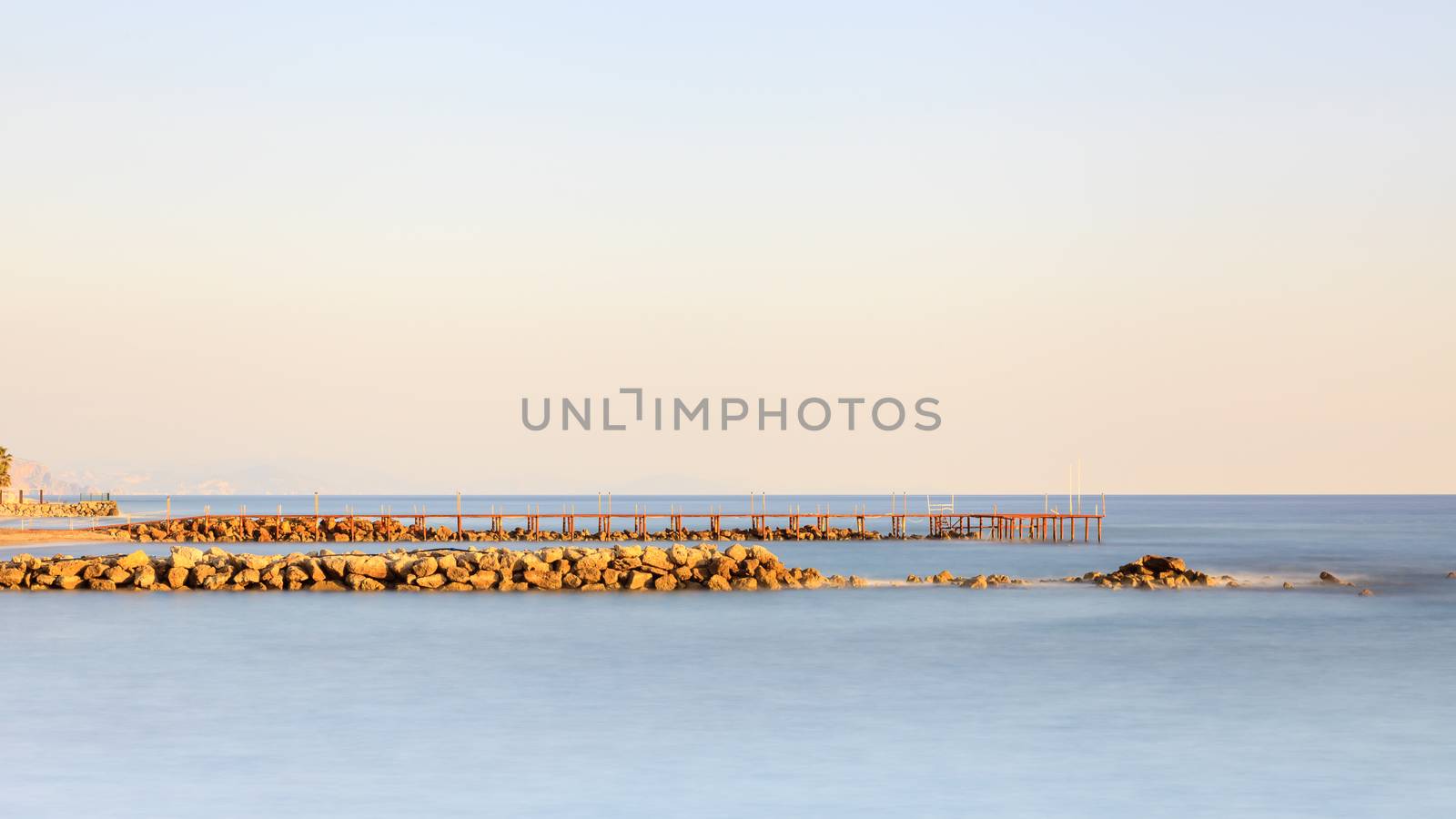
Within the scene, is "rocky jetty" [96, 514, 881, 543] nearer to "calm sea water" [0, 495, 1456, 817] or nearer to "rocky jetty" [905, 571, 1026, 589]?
"rocky jetty" [905, 571, 1026, 589]

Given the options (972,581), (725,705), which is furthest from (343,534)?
(725,705)

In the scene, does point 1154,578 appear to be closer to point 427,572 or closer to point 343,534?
point 427,572

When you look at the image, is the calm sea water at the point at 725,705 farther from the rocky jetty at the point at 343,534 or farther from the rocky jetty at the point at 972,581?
the rocky jetty at the point at 343,534

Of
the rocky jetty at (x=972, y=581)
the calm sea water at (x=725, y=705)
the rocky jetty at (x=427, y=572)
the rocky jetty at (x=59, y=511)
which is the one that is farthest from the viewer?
the rocky jetty at (x=59, y=511)

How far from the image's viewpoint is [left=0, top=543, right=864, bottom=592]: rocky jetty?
46.6 metres

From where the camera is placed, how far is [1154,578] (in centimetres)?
5012

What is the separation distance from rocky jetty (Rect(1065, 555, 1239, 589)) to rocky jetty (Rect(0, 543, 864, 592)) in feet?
28.6

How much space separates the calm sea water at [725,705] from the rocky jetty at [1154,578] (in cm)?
383

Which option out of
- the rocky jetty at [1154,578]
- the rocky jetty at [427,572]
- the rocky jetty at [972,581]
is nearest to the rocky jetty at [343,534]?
the rocky jetty at [972,581]

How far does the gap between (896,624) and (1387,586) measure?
80.8 feet

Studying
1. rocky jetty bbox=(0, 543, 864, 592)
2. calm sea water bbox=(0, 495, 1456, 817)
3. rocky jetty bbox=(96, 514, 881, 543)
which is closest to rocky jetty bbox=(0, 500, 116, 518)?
rocky jetty bbox=(96, 514, 881, 543)

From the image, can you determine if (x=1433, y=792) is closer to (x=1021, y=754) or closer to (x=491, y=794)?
(x=1021, y=754)

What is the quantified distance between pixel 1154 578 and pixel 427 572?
24565 mm

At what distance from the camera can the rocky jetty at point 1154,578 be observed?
49.6m
